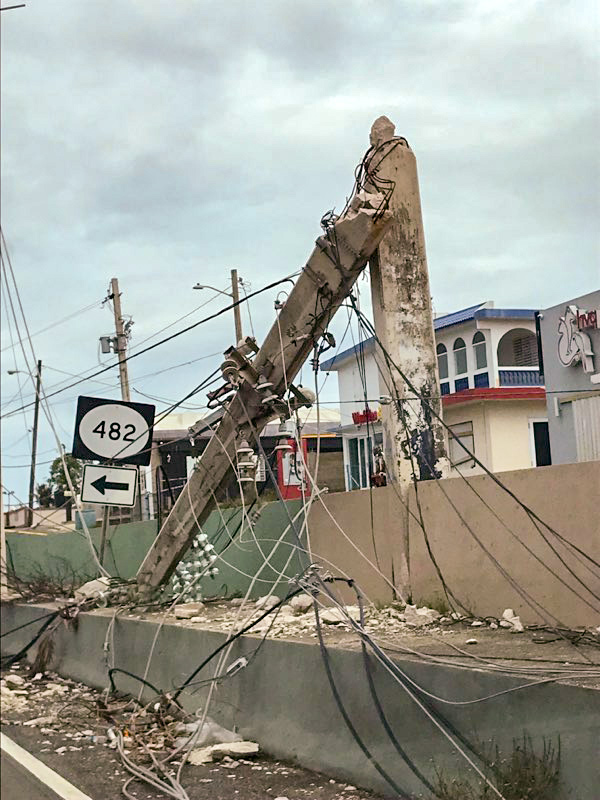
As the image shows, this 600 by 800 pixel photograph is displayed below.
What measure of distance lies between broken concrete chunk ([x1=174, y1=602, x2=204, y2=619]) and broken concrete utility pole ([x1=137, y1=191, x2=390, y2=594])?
0.72 meters

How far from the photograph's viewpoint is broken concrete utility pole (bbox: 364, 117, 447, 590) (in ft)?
34.6

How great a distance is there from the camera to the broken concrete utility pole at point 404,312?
10.5 metres

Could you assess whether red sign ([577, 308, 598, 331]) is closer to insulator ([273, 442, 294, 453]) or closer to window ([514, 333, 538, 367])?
insulator ([273, 442, 294, 453])

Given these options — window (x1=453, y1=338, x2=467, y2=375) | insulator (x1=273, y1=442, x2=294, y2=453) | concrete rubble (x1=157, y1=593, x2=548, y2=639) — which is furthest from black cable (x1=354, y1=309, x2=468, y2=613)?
window (x1=453, y1=338, x2=467, y2=375)

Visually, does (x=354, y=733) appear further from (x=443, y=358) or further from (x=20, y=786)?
(x=443, y=358)

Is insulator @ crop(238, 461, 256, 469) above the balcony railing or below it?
below

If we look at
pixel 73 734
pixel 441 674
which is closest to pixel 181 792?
pixel 441 674

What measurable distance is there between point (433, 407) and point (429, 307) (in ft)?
3.64

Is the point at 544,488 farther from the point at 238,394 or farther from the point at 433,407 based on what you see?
the point at 238,394

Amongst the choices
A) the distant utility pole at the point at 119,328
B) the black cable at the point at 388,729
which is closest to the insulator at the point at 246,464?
the black cable at the point at 388,729

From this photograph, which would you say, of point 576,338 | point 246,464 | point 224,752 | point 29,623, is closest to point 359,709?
point 224,752

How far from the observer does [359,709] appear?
23.4 ft

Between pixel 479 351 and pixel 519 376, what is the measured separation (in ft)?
4.62

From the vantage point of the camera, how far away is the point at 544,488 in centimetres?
820
